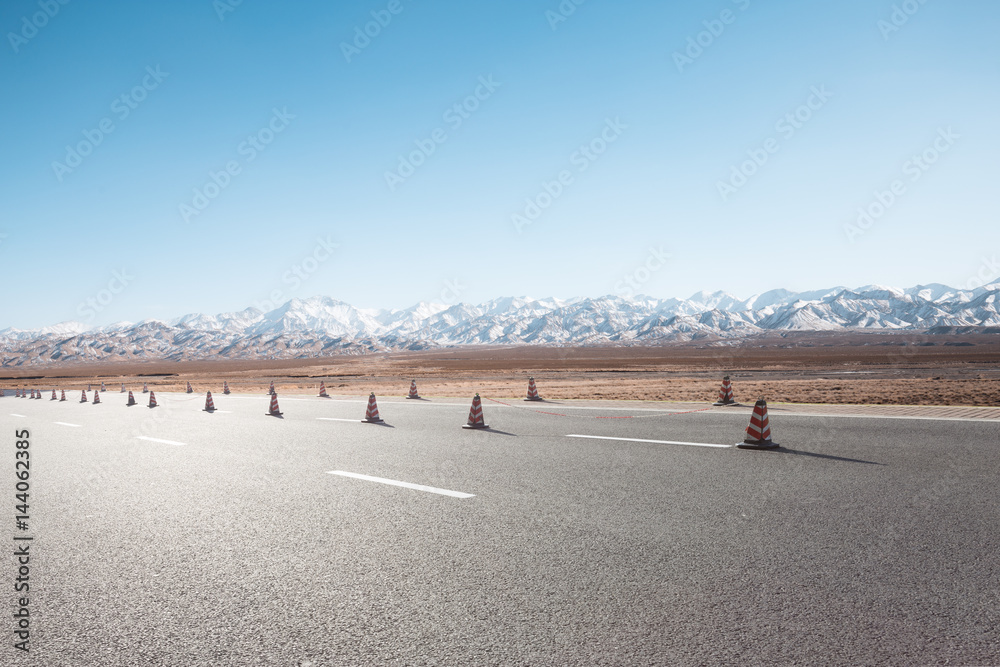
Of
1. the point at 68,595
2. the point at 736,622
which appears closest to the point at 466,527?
the point at 736,622

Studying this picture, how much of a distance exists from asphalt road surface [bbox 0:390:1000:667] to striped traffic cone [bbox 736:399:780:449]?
1.13ft

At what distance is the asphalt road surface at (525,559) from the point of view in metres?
3.27

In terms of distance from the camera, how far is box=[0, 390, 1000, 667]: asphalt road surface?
10.7 ft

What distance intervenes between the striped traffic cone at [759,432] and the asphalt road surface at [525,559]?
345mm

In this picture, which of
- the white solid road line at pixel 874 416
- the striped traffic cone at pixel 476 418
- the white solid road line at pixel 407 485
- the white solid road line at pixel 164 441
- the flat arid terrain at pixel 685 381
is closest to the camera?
the white solid road line at pixel 407 485

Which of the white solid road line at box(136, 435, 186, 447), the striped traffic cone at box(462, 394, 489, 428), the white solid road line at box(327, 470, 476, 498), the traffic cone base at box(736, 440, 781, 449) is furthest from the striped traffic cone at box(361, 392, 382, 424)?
the traffic cone base at box(736, 440, 781, 449)

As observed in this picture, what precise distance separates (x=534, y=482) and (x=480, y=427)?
591cm

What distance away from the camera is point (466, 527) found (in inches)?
210

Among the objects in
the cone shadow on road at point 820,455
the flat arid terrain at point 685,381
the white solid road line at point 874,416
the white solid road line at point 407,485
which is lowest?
the flat arid terrain at point 685,381

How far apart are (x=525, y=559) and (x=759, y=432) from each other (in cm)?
639

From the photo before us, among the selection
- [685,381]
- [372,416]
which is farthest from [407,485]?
[685,381]

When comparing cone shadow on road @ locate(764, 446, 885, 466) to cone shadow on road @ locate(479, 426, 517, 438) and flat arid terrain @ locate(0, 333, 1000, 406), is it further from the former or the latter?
flat arid terrain @ locate(0, 333, 1000, 406)

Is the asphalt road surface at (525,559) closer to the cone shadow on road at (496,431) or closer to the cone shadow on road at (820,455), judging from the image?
the cone shadow on road at (820,455)

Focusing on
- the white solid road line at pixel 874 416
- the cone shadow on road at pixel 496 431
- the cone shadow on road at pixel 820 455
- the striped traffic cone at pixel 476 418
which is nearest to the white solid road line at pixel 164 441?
the striped traffic cone at pixel 476 418
